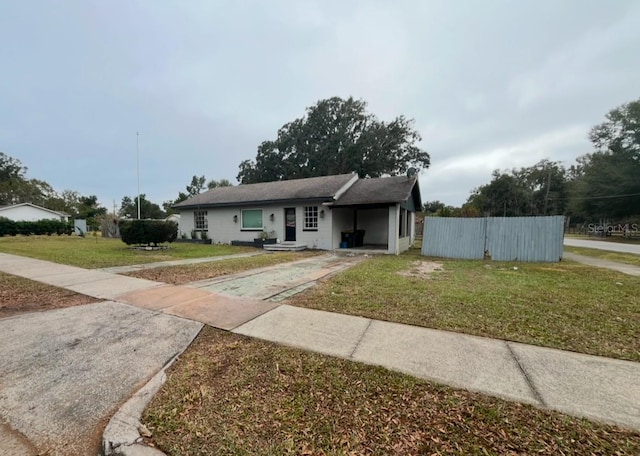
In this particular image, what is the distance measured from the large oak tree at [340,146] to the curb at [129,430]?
1137 inches

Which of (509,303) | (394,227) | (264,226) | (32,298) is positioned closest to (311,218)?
(264,226)

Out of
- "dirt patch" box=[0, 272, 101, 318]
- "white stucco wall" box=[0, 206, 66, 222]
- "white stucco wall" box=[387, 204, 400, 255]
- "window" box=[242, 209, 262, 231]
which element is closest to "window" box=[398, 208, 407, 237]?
"white stucco wall" box=[387, 204, 400, 255]

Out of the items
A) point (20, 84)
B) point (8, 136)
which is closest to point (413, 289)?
point (20, 84)

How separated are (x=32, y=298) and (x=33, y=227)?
2570 cm

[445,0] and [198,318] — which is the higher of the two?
[445,0]

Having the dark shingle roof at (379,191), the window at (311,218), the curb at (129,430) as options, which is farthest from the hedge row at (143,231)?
the curb at (129,430)

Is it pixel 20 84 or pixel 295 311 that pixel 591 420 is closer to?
pixel 295 311

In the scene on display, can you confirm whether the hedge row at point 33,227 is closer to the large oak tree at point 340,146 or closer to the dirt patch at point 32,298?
the large oak tree at point 340,146

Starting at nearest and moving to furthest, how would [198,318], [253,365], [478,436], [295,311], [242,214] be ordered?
[478,436], [253,365], [198,318], [295,311], [242,214]

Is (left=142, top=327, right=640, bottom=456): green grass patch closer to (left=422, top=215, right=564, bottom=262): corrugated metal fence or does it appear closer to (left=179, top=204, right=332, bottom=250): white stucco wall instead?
(left=422, top=215, right=564, bottom=262): corrugated metal fence

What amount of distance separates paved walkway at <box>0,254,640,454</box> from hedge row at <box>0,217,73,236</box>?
25.8m

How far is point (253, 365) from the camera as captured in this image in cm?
266

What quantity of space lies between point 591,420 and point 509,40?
497 inches

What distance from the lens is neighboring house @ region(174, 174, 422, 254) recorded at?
516 inches
